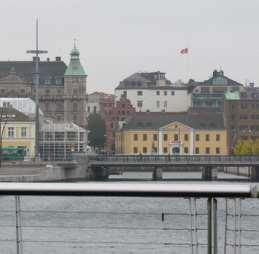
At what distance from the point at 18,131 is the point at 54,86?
46528mm

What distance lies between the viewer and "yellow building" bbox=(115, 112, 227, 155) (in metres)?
138

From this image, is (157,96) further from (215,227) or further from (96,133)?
(215,227)

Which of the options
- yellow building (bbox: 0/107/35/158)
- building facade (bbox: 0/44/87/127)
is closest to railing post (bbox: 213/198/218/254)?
yellow building (bbox: 0/107/35/158)

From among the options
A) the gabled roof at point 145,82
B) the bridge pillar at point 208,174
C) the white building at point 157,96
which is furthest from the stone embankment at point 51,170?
the gabled roof at point 145,82

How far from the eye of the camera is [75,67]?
6398 inches

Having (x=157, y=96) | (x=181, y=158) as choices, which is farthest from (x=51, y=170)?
(x=157, y=96)

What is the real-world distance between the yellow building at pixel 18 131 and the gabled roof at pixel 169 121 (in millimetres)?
23758

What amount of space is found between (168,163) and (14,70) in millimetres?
76113

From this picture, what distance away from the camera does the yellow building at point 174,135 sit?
13762 cm

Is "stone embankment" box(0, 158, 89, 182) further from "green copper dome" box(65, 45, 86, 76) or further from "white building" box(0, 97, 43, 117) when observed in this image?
"green copper dome" box(65, 45, 86, 76)

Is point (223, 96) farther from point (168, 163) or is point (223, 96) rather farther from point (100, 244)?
point (100, 244)

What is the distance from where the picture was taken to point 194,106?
172125 millimetres

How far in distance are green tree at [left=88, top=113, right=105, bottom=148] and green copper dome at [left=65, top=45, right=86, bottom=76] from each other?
8163 millimetres

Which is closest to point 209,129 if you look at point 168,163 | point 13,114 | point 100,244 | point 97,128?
point 97,128
